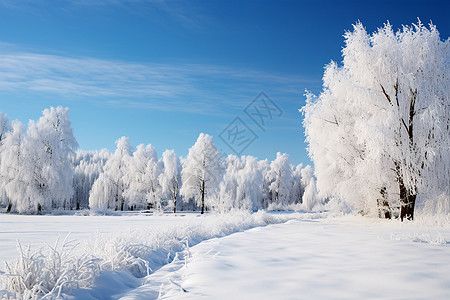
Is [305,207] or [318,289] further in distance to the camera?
[305,207]

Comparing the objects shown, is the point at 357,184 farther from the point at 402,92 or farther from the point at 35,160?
the point at 35,160

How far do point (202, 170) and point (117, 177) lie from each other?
16.9 m

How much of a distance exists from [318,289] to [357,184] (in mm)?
13548

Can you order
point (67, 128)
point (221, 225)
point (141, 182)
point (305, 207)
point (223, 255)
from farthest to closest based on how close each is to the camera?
point (305, 207), point (141, 182), point (67, 128), point (221, 225), point (223, 255)

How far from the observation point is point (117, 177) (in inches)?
1725

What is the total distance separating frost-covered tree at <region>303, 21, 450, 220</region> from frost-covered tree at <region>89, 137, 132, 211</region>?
36.3 metres

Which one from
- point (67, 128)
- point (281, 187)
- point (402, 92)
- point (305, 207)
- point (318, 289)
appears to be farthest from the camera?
point (281, 187)

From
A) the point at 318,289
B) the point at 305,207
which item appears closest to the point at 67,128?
the point at 318,289

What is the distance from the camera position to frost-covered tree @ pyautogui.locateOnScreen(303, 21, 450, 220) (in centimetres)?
1134

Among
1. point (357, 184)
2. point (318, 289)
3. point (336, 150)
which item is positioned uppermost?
point (336, 150)

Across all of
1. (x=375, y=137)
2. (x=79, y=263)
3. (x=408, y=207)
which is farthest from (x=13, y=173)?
(x=408, y=207)

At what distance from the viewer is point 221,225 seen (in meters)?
10.4

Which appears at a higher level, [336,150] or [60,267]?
[336,150]

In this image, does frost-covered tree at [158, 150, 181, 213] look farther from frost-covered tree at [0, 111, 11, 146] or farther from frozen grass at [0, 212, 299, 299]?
frozen grass at [0, 212, 299, 299]
